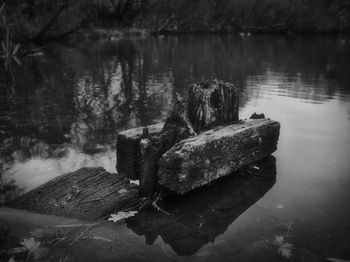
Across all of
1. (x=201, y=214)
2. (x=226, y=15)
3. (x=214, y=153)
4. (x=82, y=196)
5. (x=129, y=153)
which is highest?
(x=226, y=15)

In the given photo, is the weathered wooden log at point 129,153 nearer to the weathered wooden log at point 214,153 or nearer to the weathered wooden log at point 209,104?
the weathered wooden log at point 209,104

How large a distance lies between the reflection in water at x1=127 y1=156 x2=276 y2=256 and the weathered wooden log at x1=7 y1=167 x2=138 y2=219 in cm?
29

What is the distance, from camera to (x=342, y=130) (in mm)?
7137

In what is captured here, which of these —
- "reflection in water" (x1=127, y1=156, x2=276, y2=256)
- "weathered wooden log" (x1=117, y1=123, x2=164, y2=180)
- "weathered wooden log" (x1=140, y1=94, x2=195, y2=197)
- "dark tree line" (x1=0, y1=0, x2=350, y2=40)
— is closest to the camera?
"reflection in water" (x1=127, y1=156, x2=276, y2=256)

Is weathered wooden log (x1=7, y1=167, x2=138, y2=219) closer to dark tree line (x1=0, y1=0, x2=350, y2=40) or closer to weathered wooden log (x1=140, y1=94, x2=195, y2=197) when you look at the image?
weathered wooden log (x1=140, y1=94, x2=195, y2=197)

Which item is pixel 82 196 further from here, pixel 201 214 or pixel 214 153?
pixel 214 153

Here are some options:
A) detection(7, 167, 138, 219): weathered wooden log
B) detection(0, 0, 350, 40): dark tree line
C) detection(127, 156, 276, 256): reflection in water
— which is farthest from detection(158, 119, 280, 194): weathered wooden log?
detection(0, 0, 350, 40): dark tree line

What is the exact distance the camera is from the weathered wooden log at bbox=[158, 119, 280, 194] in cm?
386

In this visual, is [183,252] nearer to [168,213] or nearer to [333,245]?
[168,213]

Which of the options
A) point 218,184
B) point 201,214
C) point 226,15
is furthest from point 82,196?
point 226,15

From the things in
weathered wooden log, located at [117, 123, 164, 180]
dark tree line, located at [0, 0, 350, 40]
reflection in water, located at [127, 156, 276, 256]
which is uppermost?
dark tree line, located at [0, 0, 350, 40]

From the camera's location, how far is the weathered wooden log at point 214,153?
12.6 feet

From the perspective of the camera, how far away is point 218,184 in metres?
4.60

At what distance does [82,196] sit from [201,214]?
1338 mm
